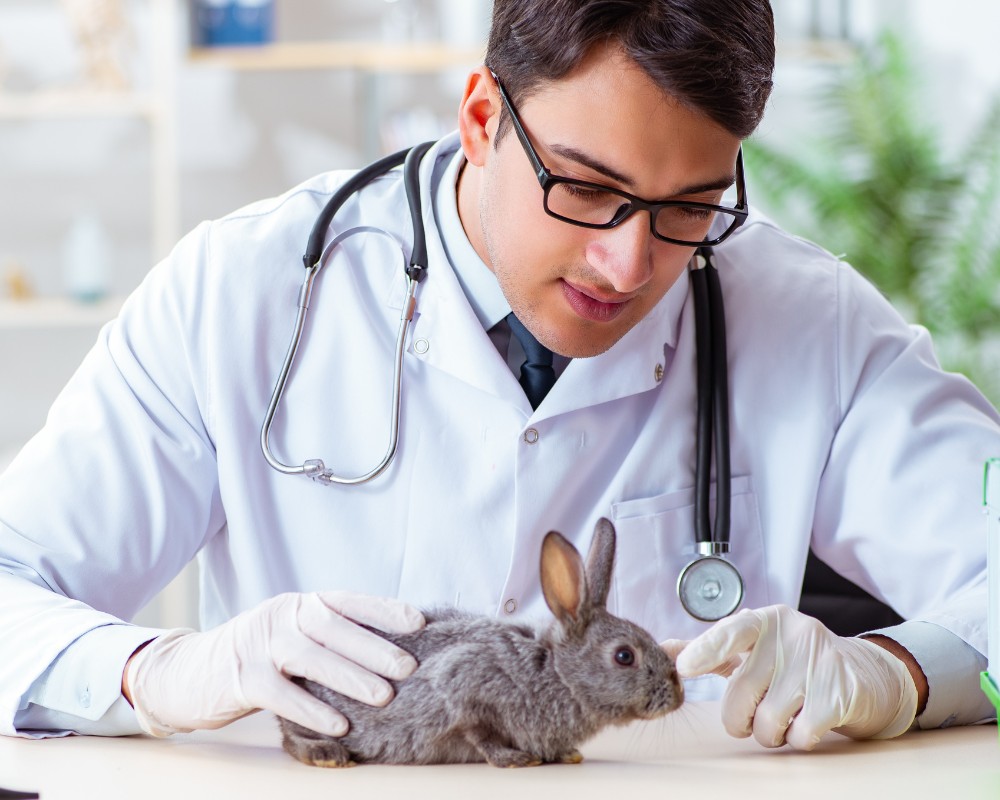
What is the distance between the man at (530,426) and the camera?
1.24 metres

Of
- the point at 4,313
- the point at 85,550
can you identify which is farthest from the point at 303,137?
the point at 85,550

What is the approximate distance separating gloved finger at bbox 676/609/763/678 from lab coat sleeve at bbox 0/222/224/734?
0.62m

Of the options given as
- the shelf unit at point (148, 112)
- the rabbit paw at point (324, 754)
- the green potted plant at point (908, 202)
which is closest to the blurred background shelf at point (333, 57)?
the shelf unit at point (148, 112)

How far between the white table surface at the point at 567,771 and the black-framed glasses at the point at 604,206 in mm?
584

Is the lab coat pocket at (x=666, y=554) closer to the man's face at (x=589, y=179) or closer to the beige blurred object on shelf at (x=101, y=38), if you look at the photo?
the man's face at (x=589, y=179)

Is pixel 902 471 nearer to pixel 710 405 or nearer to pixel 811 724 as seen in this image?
pixel 710 405

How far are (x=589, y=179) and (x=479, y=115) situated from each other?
0.87ft

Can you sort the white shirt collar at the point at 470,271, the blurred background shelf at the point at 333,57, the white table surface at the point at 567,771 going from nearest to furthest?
the white table surface at the point at 567,771
the white shirt collar at the point at 470,271
the blurred background shelf at the point at 333,57

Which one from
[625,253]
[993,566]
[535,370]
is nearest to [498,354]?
[535,370]

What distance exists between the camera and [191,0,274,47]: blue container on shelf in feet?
11.3

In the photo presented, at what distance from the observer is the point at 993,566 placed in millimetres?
1088

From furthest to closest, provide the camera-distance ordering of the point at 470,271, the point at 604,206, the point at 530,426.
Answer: the point at 470,271 < the point at 530,426 < the point at 604,206

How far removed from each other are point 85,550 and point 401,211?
65 cm

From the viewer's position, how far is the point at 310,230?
162cm
